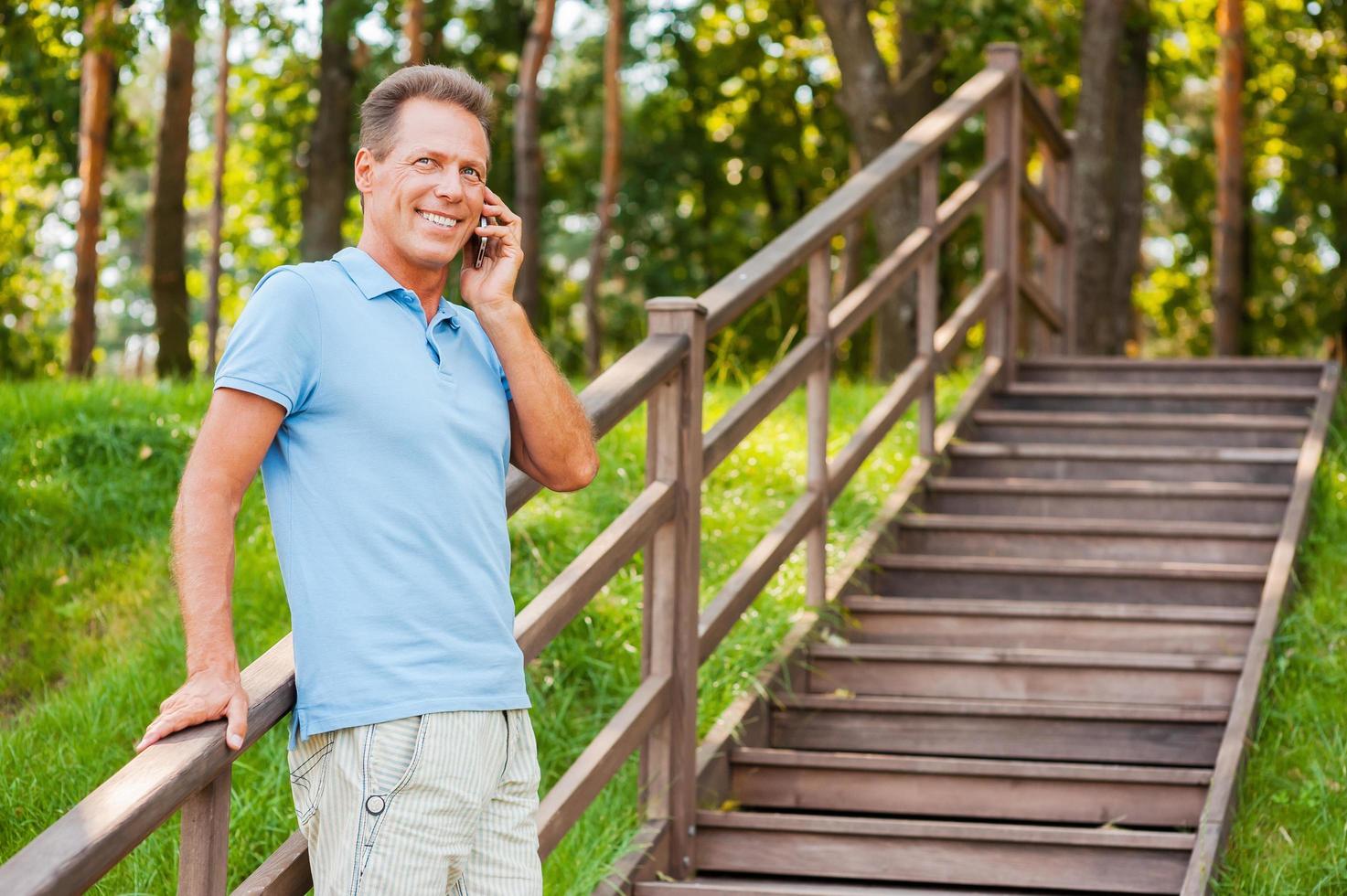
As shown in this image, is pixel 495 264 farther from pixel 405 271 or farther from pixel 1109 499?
pixel 1109 499

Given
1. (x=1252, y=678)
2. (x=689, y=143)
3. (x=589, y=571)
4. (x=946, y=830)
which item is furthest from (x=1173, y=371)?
(x=689, y=143)

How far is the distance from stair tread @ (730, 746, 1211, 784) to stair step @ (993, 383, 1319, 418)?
252 centimetres

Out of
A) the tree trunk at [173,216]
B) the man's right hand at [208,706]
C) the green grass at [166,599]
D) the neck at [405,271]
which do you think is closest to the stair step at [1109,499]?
the green grass at [166,599]

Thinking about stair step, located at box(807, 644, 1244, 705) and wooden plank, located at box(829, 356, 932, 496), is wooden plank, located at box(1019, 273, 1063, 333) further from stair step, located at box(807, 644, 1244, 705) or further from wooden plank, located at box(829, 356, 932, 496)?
stair step, located at box(807, 644, 1244, 705)

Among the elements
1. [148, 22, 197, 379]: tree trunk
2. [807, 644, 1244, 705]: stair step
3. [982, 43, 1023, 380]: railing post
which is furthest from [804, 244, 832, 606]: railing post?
[148, 22, 197, 379]: tree trunk

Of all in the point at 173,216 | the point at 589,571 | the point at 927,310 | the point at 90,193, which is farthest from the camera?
the point at 90,193

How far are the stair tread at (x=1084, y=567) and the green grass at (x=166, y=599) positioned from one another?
0.25 meters

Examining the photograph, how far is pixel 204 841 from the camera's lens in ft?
6.82

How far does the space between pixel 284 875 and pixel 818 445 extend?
2.86 m

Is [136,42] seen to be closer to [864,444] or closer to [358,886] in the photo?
[864,444]

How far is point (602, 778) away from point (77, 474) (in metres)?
2.94

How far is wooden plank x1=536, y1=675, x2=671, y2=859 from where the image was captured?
328 cm

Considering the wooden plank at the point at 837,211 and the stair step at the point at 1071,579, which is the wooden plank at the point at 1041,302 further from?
the stair step at the point at 1071,579

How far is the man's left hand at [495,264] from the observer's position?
96.5 inches
